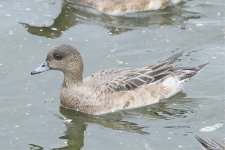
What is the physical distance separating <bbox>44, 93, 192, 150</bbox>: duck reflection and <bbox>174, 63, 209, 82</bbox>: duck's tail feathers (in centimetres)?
35

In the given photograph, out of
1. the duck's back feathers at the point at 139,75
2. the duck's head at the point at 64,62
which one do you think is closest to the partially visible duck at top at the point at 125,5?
the duck's back feathers at the point at 139,75

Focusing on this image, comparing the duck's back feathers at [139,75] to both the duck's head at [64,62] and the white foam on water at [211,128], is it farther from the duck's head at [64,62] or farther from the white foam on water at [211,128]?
the white foam on water at [211,128]

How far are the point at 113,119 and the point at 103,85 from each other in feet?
1.83

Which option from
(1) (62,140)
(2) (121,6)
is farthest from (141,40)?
(1) (62,140)

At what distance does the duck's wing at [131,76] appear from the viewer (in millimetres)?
10609

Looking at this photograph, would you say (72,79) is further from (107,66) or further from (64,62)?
(107,66)

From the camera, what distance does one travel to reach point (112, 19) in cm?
1382

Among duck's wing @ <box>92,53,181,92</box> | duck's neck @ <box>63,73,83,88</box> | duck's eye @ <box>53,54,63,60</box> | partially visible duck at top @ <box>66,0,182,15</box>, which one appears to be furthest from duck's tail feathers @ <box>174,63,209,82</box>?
partially visible duck at top @ <box>66,0,182,15</box>

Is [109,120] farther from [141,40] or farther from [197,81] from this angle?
[141,40]

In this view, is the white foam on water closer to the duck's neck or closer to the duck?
the duck

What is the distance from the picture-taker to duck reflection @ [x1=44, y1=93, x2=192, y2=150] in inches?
389

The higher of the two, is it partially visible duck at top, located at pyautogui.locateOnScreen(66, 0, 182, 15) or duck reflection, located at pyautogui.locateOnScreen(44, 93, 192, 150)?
partially visible duck at top, located at pyautogui.locateOnScreen(66, 0, 182, 15)

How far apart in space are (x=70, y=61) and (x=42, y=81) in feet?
2.70

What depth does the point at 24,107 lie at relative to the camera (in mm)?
10516
